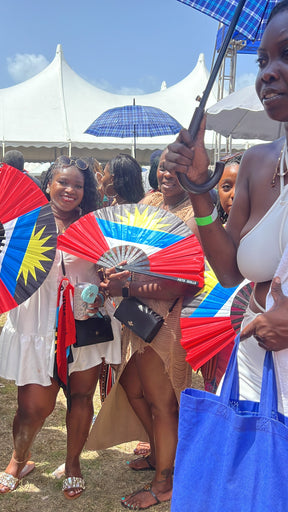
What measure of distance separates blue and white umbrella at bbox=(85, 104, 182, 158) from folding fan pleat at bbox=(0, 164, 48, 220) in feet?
21.3

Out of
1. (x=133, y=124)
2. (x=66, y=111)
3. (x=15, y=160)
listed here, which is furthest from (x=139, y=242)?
(x=66, y=111)

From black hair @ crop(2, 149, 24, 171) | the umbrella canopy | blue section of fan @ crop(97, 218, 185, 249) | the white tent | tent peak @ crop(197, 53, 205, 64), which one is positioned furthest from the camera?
tent peak @ crop(197, 53, 205, 64)

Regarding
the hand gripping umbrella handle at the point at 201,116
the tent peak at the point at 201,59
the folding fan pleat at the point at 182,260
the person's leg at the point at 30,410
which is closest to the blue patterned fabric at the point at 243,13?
the hand gripping umbrella handle at the point at 201,116

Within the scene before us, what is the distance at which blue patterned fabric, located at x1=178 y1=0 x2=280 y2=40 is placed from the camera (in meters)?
1.72

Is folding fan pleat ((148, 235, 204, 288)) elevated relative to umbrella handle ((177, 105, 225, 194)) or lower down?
lower down

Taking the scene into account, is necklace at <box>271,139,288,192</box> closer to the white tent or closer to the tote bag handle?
the tote bag handle

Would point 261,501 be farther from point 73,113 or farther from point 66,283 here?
point 73,113

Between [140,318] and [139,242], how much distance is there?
43 centimetres

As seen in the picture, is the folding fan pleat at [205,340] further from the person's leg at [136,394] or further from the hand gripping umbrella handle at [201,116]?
the hand gripping umbrella handle at [201,116]

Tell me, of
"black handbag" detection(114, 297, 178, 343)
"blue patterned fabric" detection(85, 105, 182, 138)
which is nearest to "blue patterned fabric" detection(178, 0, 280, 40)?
"black handbag" detection(114, 297, 178, 343)

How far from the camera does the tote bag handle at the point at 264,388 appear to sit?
1196 millimetres

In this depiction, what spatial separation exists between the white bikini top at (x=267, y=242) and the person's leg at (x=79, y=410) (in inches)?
65.6

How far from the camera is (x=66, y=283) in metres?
2.66

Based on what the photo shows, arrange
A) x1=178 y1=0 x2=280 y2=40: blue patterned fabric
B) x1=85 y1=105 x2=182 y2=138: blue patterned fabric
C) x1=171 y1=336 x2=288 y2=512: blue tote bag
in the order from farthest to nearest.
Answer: x1=85 y1=105 x2=182 y2=138: blue patterned fabric
x1=178 y1=0 x2=280 y2=40: blue patterned fabric
x1=171 y1=336 x2=288 y2=512: blue tote bag
